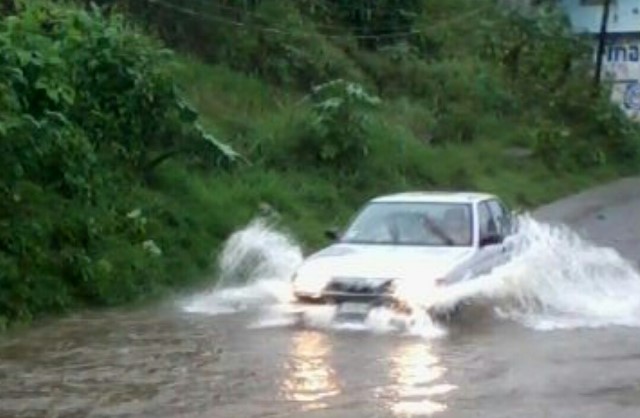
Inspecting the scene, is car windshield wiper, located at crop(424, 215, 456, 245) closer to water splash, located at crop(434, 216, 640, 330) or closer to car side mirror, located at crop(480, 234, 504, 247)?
car side mirror, located at crop(480, 234, 504, 247)

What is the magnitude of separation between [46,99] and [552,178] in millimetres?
21178

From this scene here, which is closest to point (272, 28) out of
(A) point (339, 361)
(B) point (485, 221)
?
(B) point (485, 221)

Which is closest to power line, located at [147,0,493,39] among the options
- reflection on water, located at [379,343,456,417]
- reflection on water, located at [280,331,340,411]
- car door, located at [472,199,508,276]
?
car door, located at [472,199,508,276]

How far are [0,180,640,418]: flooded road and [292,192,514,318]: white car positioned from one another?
385 millimetres

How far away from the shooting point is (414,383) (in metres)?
13.5

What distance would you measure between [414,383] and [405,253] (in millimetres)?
4088

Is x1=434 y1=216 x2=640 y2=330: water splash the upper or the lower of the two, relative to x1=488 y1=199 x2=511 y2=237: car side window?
lower

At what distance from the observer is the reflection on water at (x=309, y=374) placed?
42.0 feet

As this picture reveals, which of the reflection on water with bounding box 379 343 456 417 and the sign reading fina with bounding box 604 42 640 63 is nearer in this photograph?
the reflection on water with bounding box 379 343 456 417

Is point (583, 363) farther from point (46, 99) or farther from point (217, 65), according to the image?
point (217, 65)

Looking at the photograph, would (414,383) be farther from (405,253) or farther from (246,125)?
(246,125)

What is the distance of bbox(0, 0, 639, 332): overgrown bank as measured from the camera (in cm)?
1966

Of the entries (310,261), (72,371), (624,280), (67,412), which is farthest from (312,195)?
(67,412)

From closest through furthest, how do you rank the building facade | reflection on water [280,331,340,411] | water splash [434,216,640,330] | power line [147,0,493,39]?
1. reflection on water [280,331,340,411]
2. water splash [434,216,640,330]
3. power line [147,0,493,39]
4. the building facade
